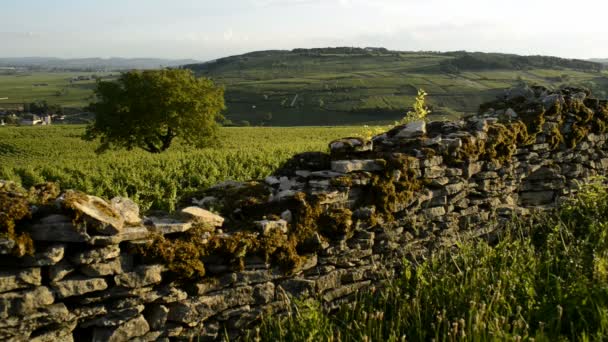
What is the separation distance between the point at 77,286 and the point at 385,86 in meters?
117

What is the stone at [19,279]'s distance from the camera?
152 inches

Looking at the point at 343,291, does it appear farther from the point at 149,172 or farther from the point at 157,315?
the point at 149,172

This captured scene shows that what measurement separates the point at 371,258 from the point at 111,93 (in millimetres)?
29667

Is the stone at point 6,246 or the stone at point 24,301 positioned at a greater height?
the stone at point 6,246

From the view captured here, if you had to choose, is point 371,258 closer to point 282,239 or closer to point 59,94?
point 282,239

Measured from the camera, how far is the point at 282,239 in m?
5.27

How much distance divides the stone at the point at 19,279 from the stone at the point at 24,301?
0.05 metres

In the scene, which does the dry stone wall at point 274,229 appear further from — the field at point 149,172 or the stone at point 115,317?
the field at point 149,172

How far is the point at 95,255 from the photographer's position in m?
4.20

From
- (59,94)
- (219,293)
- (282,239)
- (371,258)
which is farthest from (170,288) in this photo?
(59,94)

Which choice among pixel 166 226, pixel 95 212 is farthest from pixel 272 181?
pixel 95 212

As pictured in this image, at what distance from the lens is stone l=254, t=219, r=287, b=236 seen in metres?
5.22

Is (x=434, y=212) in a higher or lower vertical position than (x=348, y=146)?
lower

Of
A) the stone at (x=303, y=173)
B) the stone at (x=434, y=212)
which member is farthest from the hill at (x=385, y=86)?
the stone at (x=303, y=173)
